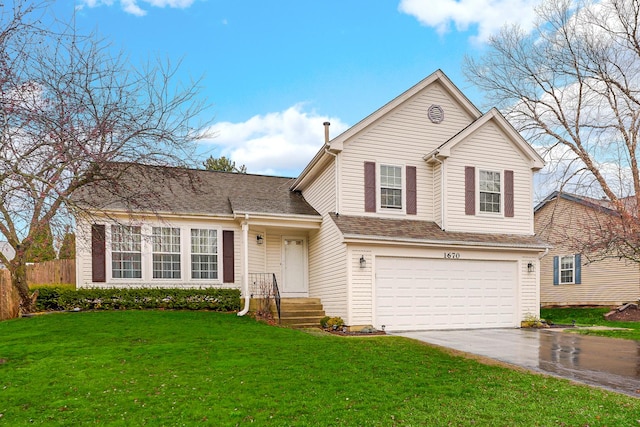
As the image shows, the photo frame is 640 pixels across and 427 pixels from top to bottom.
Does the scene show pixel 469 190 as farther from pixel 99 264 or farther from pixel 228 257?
pixel 99 264

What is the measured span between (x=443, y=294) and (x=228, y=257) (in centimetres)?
709

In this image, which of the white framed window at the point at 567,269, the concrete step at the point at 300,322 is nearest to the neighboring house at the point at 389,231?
the concrete step at the point at 300,322

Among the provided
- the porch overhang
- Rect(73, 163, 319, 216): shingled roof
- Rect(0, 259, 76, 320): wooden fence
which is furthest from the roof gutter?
Rect(0, 259, 76, 320): wooden fence

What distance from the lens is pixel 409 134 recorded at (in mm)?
15914

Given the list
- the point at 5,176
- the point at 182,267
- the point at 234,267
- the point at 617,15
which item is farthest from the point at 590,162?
the point at 5,176

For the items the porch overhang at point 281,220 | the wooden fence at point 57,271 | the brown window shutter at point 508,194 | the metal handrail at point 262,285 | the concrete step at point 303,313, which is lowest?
the concrete step at point 303,313

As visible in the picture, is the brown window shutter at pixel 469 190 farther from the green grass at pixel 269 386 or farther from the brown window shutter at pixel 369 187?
the green grass at pixel 269 386

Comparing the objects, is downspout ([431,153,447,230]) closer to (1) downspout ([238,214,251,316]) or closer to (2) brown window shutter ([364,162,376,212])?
(2) brown window shutter ([364,162,376,212])

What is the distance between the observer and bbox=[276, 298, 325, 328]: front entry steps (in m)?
14.7

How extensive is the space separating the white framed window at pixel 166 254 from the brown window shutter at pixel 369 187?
6224 mm

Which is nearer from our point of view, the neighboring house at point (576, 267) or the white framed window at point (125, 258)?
the white framed window at point (125, 258)

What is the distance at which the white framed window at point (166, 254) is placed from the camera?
623 inches

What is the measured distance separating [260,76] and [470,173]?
905cm

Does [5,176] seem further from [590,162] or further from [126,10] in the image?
[590,162]
